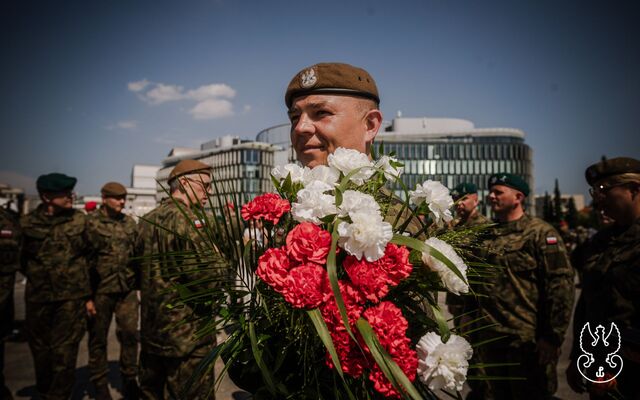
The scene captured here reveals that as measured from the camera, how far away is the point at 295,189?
3.95 feet

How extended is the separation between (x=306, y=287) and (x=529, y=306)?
10.9 ft

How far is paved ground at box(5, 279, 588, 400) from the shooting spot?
457 cm

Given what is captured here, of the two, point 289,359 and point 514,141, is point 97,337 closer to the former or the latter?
point 289,359

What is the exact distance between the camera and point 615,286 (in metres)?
2.76

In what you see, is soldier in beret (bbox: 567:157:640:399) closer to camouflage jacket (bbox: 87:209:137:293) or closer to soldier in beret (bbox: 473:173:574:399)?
soldier in beret (bbox: 473:173:574:399)

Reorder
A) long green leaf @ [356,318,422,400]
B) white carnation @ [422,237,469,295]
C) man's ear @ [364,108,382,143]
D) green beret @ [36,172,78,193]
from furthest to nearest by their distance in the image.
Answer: green beret @ [36,172,78,193] → man's ear @ [364,108,382,143] → white carnation @ [422,237,469,295] → long green leaf @ [356,318,422,400]

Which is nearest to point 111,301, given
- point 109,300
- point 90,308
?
point 109,300

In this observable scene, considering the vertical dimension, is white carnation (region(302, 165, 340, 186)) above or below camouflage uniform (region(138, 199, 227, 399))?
above

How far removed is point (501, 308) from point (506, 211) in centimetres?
103

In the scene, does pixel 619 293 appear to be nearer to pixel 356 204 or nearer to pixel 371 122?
pixel 371 122

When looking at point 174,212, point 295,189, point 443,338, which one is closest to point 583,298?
point 443,338

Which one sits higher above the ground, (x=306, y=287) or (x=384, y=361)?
(x=306, y=287)

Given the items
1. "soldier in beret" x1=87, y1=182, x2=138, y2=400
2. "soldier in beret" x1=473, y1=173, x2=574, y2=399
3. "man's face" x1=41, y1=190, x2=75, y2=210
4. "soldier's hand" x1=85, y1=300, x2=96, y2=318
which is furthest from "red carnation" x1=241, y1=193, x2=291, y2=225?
"soldier's hand" x1=85, y1=300, x2=96, y2=318

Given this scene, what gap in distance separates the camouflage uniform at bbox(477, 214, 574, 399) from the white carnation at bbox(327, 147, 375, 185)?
2.65 meters
